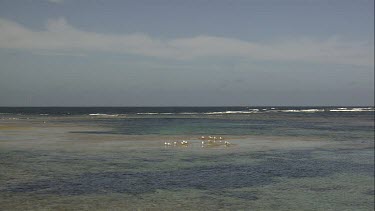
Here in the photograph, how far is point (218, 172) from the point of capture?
25938 mm

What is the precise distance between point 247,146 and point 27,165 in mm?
19830

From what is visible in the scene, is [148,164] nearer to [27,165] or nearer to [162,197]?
[27,165]

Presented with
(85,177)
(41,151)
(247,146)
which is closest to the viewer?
(85,177)

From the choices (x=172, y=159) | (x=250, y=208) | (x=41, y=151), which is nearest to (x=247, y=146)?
(x=172, y=159)

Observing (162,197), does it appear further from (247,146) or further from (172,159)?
(247,146)

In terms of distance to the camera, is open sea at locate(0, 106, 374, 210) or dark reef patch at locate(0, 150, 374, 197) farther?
dark reef patch at locate(0, 150, 374, 197)

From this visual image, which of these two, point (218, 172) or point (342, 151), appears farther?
point (342, 151)

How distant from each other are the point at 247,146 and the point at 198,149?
517cm

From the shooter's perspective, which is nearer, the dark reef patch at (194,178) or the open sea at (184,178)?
the open sea at (184,178)

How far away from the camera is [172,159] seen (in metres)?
31.4

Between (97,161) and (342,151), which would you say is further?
(342,151)

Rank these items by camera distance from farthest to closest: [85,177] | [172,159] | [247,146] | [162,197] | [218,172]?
1. [247,146]
2. [172,159]
3. [218,172]
4. [85,177]
5. [162,197]

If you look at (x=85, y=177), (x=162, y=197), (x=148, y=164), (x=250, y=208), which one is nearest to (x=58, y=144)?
(x=148, y=164)

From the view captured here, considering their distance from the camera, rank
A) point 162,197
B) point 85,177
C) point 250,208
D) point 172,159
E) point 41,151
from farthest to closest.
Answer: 1. point 41,151
2. point 172,159
3. point 85,177
4. point 162,197
5. point 250,208
